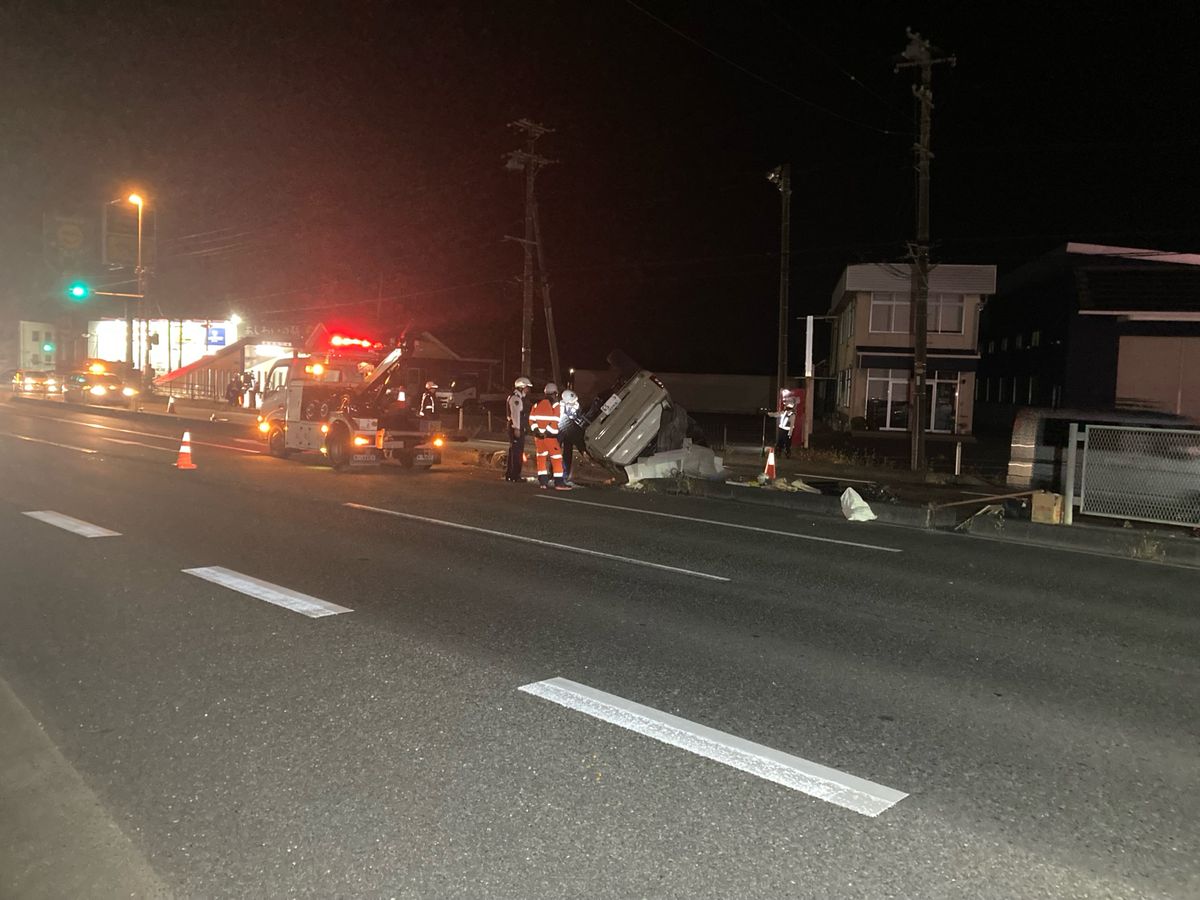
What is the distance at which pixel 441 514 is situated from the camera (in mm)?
12289

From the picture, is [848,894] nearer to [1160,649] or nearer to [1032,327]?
[1160,649]

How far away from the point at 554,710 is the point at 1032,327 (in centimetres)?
3876

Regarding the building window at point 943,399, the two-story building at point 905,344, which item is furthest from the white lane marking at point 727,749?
the building window at point 943,399

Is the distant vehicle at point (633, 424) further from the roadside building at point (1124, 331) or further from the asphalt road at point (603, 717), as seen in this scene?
the roadside building at point (1124, 331)

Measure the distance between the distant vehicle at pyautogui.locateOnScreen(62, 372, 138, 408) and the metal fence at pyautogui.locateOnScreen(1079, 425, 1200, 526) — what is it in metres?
40.0

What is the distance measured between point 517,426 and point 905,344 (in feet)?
83.9

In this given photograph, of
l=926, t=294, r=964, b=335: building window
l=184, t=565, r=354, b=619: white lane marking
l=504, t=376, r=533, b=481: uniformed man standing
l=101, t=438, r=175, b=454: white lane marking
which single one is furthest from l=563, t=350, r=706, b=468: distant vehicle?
l=926, t=294, r=964, b=335: building window

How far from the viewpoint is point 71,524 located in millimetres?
10828

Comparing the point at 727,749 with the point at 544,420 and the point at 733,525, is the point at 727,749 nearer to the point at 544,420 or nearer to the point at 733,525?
the point at 733,525

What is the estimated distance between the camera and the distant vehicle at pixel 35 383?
5100cm

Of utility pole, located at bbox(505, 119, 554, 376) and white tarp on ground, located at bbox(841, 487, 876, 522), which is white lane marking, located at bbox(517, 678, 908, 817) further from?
utility pole, located at bbox(505, 119, 554, 376)

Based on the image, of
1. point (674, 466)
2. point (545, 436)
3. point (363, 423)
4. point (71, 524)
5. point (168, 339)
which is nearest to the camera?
point (71, 524)

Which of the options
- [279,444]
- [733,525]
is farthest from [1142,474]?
[279,444]

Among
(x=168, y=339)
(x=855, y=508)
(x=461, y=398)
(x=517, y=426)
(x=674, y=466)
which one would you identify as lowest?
(x=855, y=508)
